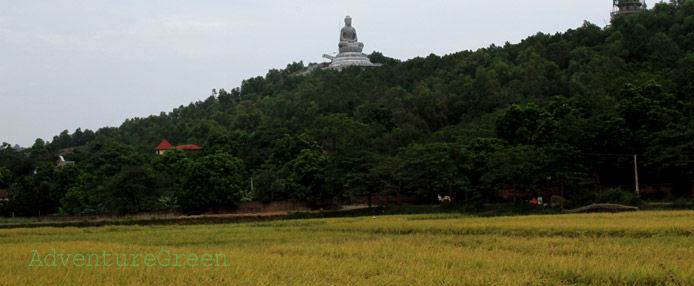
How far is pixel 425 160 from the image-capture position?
44344mm

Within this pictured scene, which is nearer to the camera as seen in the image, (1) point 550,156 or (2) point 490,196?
(1) point 550,156

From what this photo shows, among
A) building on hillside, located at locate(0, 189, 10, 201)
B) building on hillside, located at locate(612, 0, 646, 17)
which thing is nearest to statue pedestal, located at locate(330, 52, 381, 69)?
building on hillside, located at locate(612, 0, 646, 17)

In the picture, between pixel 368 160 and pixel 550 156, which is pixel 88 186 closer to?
pixel 368 160

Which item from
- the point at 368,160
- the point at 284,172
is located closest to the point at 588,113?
the point at 368,160

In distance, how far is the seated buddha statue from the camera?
434 ft

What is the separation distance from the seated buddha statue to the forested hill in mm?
25086

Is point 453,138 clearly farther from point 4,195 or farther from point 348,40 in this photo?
point 348,40

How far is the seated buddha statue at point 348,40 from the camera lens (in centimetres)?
13238

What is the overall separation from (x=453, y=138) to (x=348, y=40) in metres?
79.5

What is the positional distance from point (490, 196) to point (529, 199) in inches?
128

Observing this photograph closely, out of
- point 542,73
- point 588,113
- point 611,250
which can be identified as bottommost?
point 611,250

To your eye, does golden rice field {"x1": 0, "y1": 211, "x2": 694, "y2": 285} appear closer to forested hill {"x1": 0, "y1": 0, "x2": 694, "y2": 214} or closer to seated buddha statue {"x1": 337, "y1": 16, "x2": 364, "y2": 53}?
forested hill {"x1": 0, "y1": 0, "x2": 694, "y2": 214}

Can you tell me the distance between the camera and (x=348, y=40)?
133 meters

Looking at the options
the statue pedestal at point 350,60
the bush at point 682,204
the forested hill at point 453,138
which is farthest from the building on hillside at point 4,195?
the statue pedestal at point 350,60
